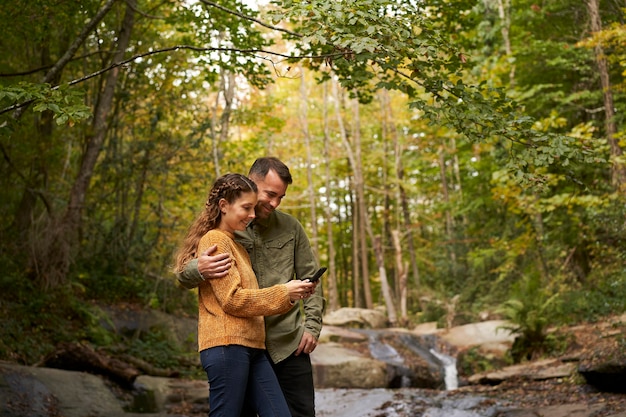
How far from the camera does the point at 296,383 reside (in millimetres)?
3473

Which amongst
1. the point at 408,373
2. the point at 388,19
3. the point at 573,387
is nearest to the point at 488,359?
the point at 408,373

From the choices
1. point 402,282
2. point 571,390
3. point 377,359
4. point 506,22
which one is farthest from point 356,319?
point 571,390

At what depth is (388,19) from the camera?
450 centimetres

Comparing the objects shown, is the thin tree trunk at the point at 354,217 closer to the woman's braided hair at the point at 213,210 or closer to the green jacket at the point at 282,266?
the green jacket at the point at 282,266

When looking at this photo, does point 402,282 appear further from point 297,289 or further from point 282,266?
point 297,289

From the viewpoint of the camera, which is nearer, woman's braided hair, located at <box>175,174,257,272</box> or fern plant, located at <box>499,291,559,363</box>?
woman's braided hair, located at <box>175,174,257,272</box>

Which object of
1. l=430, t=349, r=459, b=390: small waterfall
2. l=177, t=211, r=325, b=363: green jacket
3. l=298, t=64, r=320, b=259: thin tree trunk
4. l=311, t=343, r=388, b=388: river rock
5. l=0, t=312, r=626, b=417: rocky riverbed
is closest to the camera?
l=177, t=211, r=325, b=363: green jacket

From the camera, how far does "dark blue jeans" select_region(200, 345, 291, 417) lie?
113 inches

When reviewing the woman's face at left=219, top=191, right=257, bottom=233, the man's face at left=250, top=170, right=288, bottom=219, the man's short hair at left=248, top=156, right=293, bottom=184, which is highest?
the man's short hair at left=248, top=156, right=293, bottom=184

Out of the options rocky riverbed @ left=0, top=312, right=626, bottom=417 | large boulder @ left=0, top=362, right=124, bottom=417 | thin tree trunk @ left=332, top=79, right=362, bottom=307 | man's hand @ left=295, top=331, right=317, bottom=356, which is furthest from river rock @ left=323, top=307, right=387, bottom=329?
man's hand @ left=295, top=331, right=317, bottom=356

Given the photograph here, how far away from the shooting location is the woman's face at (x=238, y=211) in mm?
3117

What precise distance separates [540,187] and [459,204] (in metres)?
15.8

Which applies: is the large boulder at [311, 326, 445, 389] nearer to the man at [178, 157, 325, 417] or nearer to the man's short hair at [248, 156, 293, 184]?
the man at [178, 157, 325, 417]

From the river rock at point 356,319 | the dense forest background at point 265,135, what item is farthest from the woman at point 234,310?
the river rock at point 356,319
